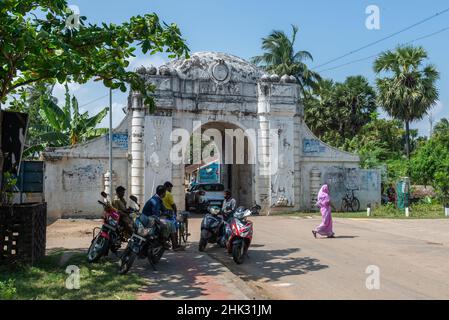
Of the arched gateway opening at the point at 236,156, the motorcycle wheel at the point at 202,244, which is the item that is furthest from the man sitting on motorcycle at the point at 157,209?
the arched gateway opening at the point at 236,156

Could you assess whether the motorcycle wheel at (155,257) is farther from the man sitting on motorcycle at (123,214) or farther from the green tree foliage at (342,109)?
the green tree foliage at (342,109)

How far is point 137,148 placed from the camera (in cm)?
2041

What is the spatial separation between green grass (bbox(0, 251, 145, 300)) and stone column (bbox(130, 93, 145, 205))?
36.1 ft

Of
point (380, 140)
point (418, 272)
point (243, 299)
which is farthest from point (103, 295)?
point (380, 140)

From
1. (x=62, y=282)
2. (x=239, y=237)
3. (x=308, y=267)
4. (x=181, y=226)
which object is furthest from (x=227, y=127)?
(x=62, y=282)

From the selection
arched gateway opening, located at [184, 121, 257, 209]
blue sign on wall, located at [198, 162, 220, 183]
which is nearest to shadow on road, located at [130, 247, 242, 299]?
arched gateway opening, located at [184, 121, 257, 209]

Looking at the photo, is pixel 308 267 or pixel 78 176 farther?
pixel 78 176

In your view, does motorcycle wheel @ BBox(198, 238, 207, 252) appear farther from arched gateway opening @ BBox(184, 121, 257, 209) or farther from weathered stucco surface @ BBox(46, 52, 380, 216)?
arched gateway opening @ BBox(184, 121, 257, 209)

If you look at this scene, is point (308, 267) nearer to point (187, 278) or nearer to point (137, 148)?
point (187, 278)

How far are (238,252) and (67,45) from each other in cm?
503

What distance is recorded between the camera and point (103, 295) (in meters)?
6.62

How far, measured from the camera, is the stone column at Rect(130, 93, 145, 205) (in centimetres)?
2036

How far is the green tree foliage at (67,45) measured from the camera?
738cm

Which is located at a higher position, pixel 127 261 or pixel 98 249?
pixel 98 249
